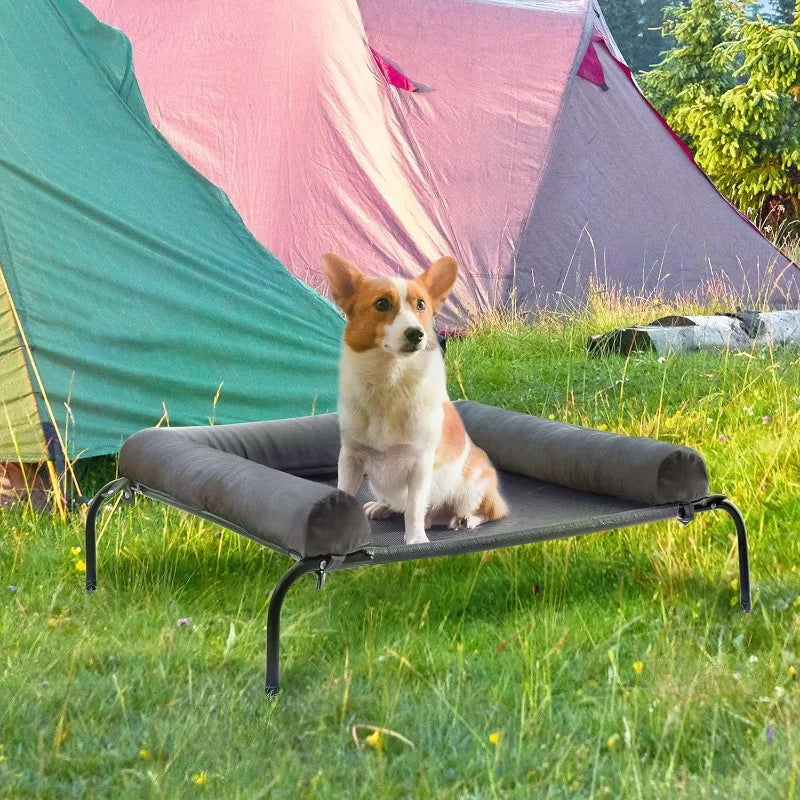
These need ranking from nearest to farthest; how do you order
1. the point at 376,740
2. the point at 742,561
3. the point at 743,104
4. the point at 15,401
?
the point at 376,740 < the point at 742,561 < the point at 15,401 < the point at 743,104

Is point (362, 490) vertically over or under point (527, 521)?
under

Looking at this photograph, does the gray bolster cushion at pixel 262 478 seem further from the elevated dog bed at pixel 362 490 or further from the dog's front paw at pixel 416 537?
the dog's front paw at pixel 416 537

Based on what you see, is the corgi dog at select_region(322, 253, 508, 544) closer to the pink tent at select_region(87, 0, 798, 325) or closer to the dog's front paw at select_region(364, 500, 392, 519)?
the dog's front paw at select_region(364, 500, 392, 519)

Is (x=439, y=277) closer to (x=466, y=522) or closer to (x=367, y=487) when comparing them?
(x=466, y=522)

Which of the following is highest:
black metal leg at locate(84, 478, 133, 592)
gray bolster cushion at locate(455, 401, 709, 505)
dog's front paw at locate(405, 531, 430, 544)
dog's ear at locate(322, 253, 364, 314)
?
dog's ear at locate(322, 253, 364, 314)

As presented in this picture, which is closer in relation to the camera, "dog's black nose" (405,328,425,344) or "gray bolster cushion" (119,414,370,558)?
"gray bolster cushion" (119,414,370,558)

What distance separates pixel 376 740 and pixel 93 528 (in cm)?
114

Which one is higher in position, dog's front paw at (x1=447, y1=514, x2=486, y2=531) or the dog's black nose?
the dog's black nose

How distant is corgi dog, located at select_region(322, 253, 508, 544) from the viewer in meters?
2.50

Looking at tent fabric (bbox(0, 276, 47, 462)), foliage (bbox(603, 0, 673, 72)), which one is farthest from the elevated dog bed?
foliage (bbox(603, 0, 673, 72))

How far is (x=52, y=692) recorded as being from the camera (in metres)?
2.29

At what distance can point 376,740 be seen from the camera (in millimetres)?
2062

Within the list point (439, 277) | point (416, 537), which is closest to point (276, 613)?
point (416, 537)

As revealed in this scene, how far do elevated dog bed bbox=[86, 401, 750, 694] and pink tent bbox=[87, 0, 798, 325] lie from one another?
9.39ft
